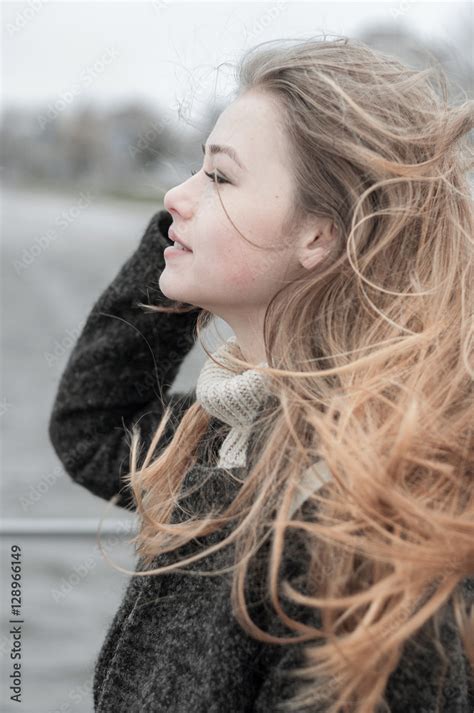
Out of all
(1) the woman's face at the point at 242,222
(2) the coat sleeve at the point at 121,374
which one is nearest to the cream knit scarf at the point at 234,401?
(1) the woman's face at the point at 242,222

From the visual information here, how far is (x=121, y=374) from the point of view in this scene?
7.27ft

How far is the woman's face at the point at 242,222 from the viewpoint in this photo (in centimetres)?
166

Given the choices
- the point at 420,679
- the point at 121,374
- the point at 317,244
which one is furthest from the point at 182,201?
the point at 420,679

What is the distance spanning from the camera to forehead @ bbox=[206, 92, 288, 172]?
1667 mm

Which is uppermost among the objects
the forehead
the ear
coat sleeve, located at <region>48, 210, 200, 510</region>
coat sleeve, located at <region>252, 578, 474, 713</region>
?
the forehead

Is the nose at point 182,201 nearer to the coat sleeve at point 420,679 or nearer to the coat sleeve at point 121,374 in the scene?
the coat sleeve at point 121,374

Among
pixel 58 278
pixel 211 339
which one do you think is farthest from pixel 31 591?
pixel 58 278

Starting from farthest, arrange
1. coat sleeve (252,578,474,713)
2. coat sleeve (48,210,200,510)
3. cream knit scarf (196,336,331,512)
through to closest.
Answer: coat sleeve (48,210,200,510), cream knit scarf (196,336,331,512), coat sleeve (252,578,474,713)

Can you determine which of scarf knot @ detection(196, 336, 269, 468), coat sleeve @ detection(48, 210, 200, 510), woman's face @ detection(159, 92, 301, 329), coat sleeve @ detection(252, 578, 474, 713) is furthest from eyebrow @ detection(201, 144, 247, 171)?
coat sleeve @ detection(252, 578, 474, 713)

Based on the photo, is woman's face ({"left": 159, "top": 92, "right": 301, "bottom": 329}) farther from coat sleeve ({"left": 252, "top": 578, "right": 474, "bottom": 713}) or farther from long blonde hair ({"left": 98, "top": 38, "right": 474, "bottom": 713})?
coat sleeve ({"left": 252, "top": 578, "right": 474, "bottom": 713})

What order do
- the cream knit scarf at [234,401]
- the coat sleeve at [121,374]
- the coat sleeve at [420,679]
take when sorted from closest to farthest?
the coat sleeve at [420,679] < the cream knit scarf at [234,401] < the coat sleeve at [121,374]

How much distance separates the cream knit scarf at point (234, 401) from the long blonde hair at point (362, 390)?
37 mm

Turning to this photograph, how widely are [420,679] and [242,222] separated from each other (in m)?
0.77

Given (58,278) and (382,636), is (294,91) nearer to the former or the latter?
(382,636)
